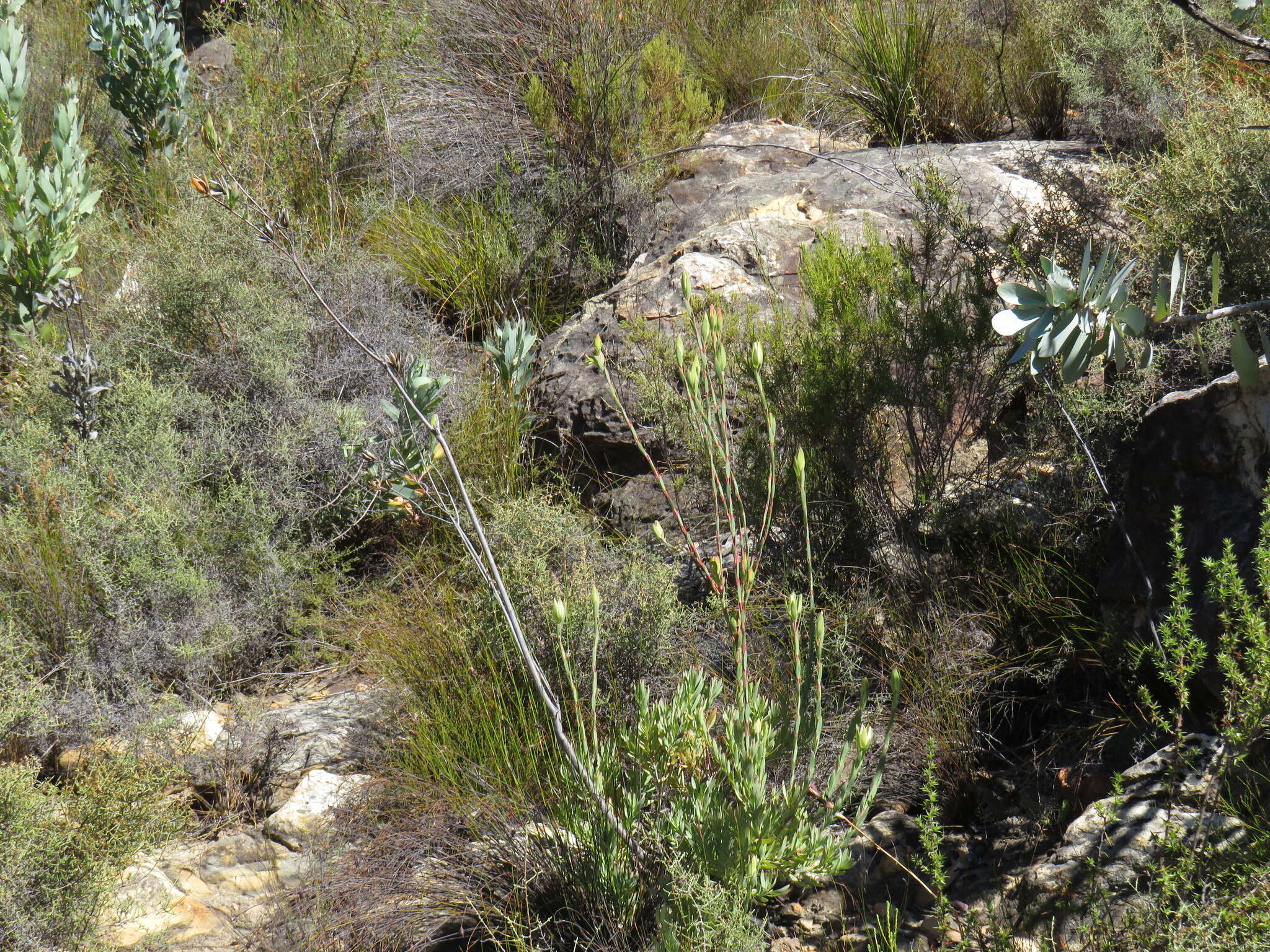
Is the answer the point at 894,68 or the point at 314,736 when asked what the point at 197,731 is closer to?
the point at 314,736

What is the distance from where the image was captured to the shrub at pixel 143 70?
5.03 m

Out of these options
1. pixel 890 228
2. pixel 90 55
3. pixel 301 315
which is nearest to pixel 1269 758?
pixel 890 228

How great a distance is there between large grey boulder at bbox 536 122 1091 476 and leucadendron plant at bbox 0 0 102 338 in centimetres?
213

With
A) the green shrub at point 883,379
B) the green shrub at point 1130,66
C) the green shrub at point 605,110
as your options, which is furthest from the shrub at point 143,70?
the green shrub at point 1130,66

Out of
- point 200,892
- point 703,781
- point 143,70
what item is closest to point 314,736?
point 200,892

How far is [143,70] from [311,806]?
4.35 metres

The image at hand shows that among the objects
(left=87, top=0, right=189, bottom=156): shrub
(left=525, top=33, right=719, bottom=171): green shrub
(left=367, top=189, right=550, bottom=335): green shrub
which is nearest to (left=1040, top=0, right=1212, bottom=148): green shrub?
(left=525, top=33, right=719, bottom=171): green shrub

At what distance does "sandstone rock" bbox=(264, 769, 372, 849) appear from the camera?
264 centimetres

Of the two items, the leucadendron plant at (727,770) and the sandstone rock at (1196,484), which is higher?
the sandstone rock at (1196,484)

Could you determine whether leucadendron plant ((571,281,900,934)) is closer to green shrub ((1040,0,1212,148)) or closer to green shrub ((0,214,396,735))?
green shrub ((0,214,396,735))

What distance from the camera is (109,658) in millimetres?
3010

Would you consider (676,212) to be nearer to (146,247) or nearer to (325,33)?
(146,247)

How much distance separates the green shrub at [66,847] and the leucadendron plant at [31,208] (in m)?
2.51

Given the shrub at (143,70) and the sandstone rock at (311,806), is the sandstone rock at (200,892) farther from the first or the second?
the shrub at (143,70)
